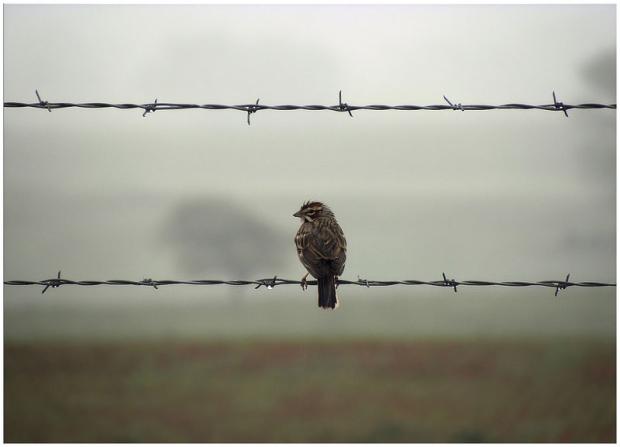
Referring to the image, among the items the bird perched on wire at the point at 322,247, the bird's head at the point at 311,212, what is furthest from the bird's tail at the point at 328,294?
the bird's head at the point at 311,212

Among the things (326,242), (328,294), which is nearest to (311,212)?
(326,242)

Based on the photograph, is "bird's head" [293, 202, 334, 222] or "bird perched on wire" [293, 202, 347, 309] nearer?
"bird perched on wire" [293, 202, 347, 309]

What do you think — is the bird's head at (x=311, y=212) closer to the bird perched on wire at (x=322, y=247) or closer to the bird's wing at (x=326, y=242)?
the bird perched on wire at (x=322, y=247)

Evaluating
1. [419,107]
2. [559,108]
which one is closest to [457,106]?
[419,107]

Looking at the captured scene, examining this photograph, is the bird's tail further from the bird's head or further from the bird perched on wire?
the bird's head

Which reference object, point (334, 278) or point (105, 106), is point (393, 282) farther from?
point (105, 106)

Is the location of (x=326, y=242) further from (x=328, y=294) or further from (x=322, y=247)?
(x=328, y=294)

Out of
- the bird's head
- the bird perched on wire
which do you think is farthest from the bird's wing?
the bird's head

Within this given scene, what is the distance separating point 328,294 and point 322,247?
1.86ft

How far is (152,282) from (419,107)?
2.56 metres

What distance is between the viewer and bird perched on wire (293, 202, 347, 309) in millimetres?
6781

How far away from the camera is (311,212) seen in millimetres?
7738

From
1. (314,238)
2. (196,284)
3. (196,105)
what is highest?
(196,105)

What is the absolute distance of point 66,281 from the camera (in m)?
5.54
